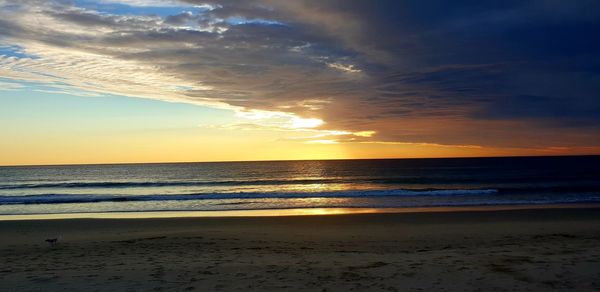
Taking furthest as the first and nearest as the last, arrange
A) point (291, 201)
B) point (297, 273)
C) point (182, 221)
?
point (291, 201) < point (182, 221) < point (297, 273)

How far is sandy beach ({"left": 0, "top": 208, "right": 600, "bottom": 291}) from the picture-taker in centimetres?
835

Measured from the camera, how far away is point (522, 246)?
38.2ft

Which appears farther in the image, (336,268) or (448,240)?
(448,240)

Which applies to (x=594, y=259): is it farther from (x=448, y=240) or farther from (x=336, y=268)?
(x=336, y=268)

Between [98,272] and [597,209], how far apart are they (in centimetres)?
2387

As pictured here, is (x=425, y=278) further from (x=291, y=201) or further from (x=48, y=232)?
(x=291, y=201)

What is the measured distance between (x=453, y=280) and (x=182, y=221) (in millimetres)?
14096

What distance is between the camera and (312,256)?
35.9 feet

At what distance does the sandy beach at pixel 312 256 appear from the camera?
27.4 ft

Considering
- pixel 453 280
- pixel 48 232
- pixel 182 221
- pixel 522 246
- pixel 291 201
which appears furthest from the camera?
pixel 291 201

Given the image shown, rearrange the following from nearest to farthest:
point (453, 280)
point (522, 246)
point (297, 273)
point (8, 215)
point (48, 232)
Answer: point (453, 280) < point (297, 273) < point (522, 246) < point (48, 232) < point (8, 215)

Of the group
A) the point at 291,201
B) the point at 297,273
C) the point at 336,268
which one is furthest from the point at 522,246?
the point at 291,201

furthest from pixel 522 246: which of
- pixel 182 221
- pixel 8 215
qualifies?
pixel 8 215

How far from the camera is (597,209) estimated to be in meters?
22.6
